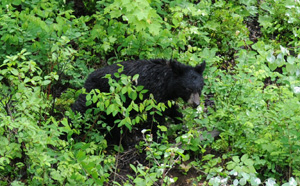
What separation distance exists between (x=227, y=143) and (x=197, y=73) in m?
1.19

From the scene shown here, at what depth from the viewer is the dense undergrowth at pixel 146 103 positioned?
484 centimetres

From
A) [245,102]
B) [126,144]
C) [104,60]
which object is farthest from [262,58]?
[104,60]

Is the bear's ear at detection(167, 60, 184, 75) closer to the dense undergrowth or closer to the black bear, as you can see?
the black bear

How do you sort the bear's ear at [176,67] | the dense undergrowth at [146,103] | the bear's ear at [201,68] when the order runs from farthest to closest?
the bear's ear at [201,68]
the bear's ear at [176,67]
the dense undergrowth at [146,103]

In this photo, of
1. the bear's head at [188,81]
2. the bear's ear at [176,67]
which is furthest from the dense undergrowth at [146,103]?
the bear's ear at [176,67]

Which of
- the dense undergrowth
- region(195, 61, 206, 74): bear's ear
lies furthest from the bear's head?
the dense undergrowth

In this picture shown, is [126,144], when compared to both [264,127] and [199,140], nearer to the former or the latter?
[199,140]

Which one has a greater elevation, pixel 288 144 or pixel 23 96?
pixel 23 96

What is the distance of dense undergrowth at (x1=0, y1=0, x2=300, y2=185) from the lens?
484 centimetres

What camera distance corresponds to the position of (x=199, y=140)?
20.1 ft

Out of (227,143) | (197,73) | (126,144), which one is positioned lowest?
(126,144)

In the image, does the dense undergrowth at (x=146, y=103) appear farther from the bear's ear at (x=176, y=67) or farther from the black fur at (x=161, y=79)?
the bear's ear at (x=176, y=67)

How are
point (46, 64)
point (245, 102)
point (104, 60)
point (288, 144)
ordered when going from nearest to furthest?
1. point (288, 144)
2. point (245, 102)
3. point (46, 64)
4. point (104, 60)

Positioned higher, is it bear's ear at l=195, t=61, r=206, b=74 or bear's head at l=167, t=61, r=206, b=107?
bear's ear at l=195, t=61, r=206, b=74
